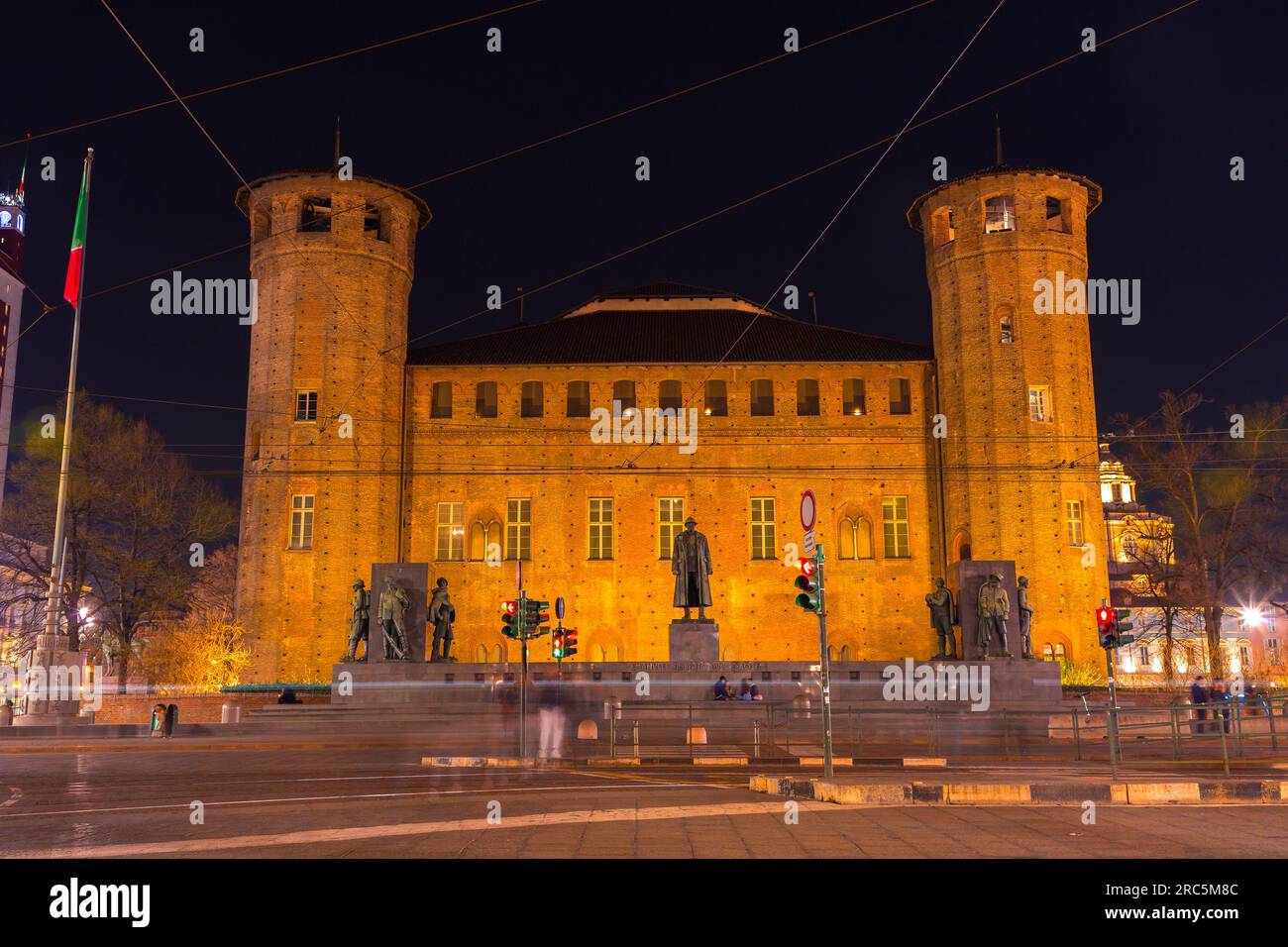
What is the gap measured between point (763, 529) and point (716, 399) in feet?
17.7

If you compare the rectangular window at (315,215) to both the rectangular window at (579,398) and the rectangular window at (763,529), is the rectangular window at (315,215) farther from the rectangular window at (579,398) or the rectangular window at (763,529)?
the rectangular window at (763,529)

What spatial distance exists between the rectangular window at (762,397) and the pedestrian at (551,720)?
18.5 metres

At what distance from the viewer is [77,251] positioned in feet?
94.4

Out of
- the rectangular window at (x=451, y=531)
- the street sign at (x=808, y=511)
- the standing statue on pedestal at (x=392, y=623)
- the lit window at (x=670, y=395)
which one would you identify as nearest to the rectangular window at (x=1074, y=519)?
the lit window at (x=670, y=395)

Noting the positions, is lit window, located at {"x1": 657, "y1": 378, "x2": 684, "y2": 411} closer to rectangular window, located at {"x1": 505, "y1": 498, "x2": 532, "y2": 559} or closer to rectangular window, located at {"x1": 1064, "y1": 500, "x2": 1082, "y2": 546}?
rectangular window, located at {"x1": 505, "y1": 498, "x2": 532, "y2": 559}

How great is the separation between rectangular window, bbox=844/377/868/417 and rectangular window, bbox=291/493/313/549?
2072 cm

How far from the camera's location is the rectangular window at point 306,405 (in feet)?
135

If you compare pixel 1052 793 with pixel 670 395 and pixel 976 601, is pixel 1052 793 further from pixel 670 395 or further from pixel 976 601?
pixel 670 395

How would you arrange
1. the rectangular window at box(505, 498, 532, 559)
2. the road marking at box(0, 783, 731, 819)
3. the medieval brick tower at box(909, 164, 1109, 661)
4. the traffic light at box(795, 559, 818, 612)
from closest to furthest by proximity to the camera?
the road marking at box(0, 783, 731, 819) < the traffic light at box(795, 559, 818, 612) < the medieval brick tower at box(909, 164, 1109, 661) < the rectangular window at box(505, 498, 532, 559)

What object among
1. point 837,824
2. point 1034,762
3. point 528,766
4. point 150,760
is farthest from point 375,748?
point 837,824

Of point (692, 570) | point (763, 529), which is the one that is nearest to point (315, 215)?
point (763, 529)

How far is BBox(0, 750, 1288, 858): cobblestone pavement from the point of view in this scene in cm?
771

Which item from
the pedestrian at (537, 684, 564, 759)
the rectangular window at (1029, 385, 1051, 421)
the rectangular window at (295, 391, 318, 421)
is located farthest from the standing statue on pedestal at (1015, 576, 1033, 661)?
the rectangular window at (295, 391, 318, 421)

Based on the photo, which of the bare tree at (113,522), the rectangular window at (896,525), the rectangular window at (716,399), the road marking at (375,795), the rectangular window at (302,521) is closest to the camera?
the road marking at (375,795)
